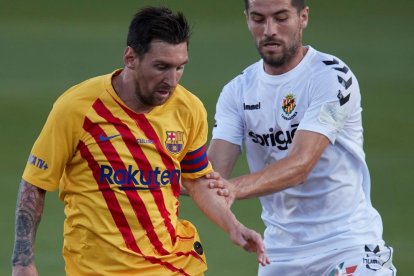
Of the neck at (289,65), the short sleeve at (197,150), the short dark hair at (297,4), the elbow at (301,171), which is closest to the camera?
the short sleeve at (197,150)

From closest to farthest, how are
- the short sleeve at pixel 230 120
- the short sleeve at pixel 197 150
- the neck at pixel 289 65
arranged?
1. the short sleeve at pixel 197 150
2. the neck at pixel 289 65
3. the short sleeve at pixel 230 120

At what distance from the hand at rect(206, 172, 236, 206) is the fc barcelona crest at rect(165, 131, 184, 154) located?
283 mm

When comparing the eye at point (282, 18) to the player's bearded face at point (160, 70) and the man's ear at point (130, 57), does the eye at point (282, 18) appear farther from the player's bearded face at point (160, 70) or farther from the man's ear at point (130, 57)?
the man's ear at point (130, 57)

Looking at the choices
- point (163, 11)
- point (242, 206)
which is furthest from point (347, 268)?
point (242, 206)

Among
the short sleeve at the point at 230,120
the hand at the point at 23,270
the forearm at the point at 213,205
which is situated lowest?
the hand at the point at 23,270

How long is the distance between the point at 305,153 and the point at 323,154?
200 millimetres

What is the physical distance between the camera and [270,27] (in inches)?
242

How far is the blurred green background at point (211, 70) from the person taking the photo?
893cm

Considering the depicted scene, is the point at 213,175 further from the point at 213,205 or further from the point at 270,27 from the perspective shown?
the point at 270,27

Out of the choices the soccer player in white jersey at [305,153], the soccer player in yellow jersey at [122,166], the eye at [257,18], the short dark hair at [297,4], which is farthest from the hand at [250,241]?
the short dark hair at [297,4]

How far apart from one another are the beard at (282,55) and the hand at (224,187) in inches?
28.8

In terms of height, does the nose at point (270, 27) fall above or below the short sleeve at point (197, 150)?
above

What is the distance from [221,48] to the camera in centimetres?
1207

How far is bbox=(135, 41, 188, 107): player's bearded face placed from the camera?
5.48 m
